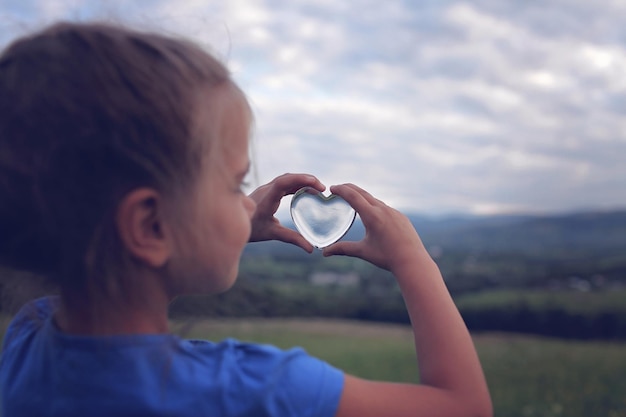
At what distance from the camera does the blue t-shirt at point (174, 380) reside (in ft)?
3.98

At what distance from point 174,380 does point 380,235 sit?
61 centimetres

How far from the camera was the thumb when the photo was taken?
1654 mm

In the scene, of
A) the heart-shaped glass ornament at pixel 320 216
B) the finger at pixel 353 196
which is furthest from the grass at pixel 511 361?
the finger at pixel 353 196

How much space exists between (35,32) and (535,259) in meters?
11.2

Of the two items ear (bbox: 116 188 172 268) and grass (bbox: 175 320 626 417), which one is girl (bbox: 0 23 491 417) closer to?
ear (bbox: 116 188 172 268)

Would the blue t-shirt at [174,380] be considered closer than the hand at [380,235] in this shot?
Yes

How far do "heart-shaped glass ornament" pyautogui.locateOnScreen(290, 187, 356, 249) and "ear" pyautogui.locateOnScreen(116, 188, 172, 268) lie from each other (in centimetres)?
55

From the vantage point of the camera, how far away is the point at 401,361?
6.59 metres

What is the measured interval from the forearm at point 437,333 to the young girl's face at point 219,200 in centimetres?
40

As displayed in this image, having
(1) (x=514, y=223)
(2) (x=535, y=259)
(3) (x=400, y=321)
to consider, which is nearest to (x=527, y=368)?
(3) (x=400, y=321)

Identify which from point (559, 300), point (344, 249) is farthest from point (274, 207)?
point (559, 300)

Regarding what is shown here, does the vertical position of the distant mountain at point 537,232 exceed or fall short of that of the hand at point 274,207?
it exceeds it

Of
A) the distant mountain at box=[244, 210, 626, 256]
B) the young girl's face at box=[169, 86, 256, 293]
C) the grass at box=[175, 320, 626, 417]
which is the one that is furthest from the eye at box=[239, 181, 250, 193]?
the distant mountain at box=[244, 210, 626, 256]

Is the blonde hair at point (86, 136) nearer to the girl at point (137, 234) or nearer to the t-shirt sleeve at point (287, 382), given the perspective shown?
the girl at point (137, 234)
